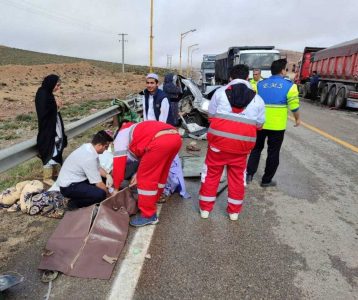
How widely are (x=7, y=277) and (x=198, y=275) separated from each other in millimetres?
1429

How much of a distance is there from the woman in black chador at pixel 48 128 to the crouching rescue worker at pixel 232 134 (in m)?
2.17

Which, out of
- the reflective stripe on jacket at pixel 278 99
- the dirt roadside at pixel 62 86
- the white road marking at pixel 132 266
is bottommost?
the dirt roadside at pixel 62 86

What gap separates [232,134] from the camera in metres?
4.19

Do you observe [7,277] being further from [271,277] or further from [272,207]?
[272,207]

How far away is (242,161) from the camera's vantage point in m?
4.36

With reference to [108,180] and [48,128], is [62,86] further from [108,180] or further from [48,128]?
[108,180]

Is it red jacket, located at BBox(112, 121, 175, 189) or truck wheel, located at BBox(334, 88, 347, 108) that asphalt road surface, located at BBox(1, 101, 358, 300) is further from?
truck wheel, located at BBox(334, 88, 347, 108)

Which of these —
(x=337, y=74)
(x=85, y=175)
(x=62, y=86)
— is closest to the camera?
(x=85, y=175)

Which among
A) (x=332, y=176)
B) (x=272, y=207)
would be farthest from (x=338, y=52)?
(x=272, y=207)

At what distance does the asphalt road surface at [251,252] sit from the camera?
9.65 ft

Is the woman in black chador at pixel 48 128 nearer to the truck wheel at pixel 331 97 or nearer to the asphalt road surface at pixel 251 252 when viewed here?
the asphalt road surface at pixel 251 252

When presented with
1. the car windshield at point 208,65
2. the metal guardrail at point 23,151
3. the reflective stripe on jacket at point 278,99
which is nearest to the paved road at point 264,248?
the reflective stripe on jacket at point 278,99

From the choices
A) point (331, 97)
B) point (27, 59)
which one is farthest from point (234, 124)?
point (27, 59)

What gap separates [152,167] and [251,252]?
1.28m
